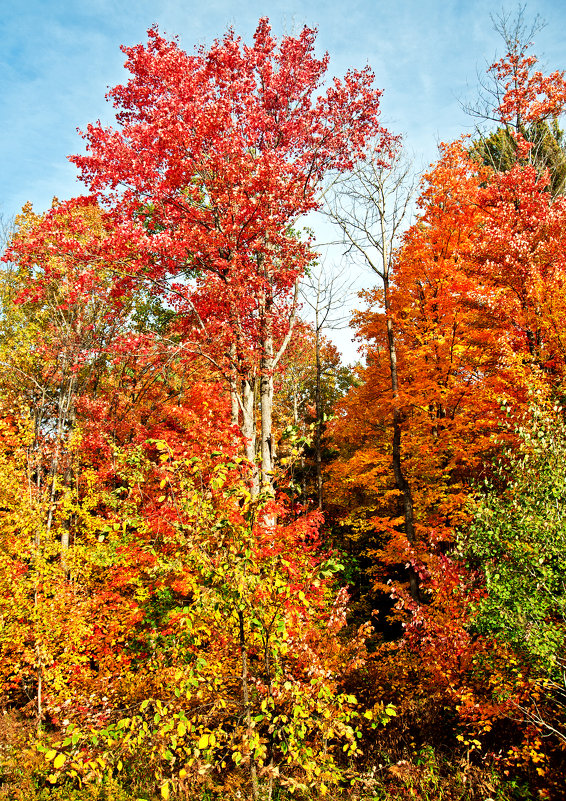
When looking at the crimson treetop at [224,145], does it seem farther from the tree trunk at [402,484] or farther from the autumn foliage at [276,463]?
the tree trunk at [402,484]

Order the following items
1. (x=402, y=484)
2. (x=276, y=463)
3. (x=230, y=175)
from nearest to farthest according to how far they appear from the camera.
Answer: (x=230, y=175) → (x=276, y=463) → (x=402, y=484)

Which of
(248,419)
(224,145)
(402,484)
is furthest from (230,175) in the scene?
(402,484)

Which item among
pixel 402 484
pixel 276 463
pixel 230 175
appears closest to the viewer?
pixel 230 175

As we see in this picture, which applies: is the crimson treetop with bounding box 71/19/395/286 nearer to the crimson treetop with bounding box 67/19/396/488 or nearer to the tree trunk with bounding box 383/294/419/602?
the crimson treetop with bounding box 67/19/396/488

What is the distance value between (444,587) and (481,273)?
985 centimetres

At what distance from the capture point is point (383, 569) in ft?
59.4

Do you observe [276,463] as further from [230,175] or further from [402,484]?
[230,175]

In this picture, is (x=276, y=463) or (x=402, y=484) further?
(x=402, y=484)

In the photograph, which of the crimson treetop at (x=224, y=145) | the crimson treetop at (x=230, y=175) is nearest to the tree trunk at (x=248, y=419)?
the crimson treetop at (x=230, y=175)

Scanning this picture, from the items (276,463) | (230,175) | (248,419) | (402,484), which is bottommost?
(402,484)

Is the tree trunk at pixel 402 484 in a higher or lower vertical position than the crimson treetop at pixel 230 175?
lower

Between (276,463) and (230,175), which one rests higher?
(230,175)

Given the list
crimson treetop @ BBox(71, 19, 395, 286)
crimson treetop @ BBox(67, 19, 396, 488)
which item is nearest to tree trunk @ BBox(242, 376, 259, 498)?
crimson treetop @ BBox(67, 19, 396, 488)

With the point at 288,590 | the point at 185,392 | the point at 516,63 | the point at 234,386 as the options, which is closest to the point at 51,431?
the point at 185,392
